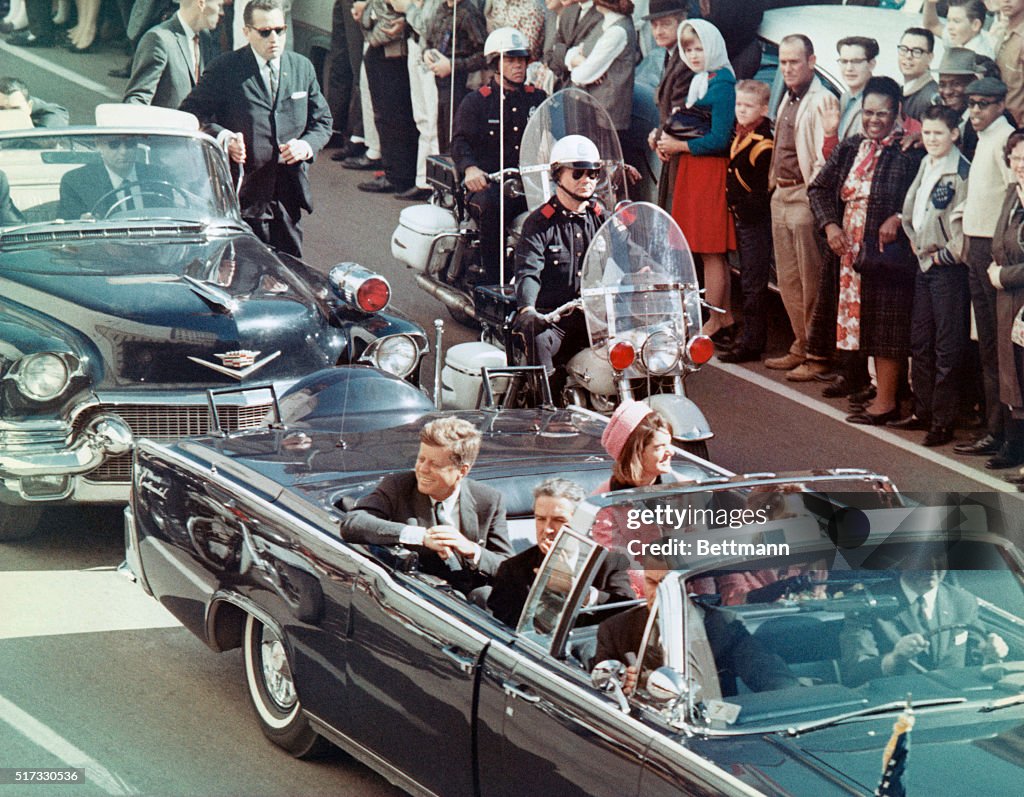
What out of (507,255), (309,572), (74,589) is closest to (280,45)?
(507,255)

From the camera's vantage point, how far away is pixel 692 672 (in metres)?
3.65

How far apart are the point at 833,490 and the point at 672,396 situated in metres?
2.57

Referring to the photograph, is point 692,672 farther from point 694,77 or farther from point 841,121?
point 694,77

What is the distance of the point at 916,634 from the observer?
393cm

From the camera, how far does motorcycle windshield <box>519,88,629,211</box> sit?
8562 millimetres

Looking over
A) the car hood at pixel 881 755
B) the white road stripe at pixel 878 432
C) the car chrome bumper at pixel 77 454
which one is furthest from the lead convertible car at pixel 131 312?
the car hood at pixel 881 755

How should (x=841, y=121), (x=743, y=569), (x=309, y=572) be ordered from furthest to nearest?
(x=841, y=121) < (x=309, y=572) < (x=743, y=569)

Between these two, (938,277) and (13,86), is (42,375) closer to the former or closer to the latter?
(13,86)

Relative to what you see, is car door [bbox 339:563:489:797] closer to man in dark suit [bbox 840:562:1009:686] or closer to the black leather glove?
man in dark suit [bbox 840:562:1009:686]

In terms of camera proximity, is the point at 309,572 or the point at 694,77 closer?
the point at 309,572

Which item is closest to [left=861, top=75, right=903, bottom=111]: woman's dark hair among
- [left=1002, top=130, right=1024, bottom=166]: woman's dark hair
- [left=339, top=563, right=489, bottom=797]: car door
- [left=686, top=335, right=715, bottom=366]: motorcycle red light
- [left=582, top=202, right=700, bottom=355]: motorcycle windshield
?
[left=1002, top=130, right=1024, bottom=166]: woman's dark hair

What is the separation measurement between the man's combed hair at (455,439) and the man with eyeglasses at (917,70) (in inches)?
150

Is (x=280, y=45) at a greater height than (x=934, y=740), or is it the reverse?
(x=280, y=45)

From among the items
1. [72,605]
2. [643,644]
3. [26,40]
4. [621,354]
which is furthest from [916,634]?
[26,40]
